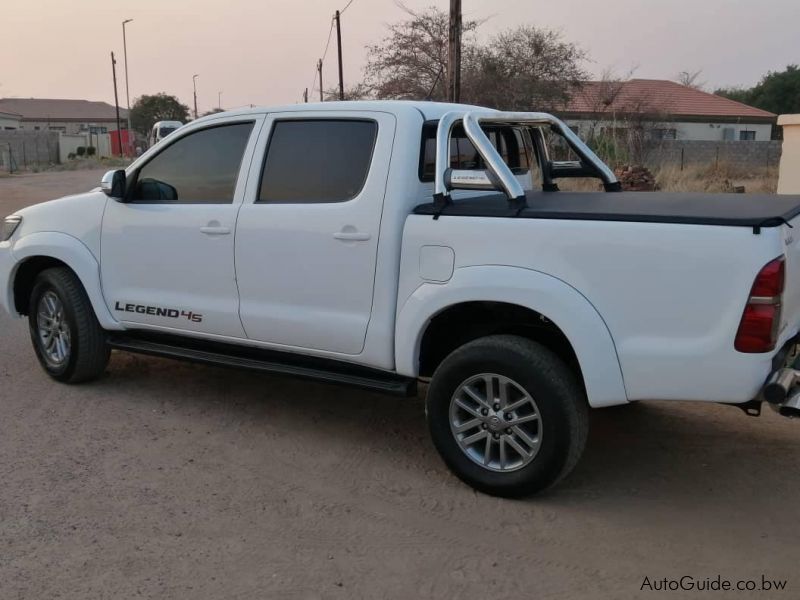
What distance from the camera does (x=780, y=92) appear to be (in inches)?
2235

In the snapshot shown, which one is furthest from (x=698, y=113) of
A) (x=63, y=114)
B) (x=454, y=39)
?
(x=63, y=114)

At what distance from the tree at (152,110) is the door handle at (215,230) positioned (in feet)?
280

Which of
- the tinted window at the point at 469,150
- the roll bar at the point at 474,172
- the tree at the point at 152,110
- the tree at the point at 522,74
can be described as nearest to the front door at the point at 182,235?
the tinted window at the point at 469,150

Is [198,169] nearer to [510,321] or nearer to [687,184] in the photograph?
[510,321]

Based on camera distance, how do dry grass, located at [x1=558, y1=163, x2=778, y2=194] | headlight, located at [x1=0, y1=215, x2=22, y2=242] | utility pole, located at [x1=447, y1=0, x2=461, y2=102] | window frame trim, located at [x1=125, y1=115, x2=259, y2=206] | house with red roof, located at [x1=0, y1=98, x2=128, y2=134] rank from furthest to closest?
house with red roof, located at [x1=0, y1=98, x2=128, y2=134]
dry grass, located at [x1=558, y1=163, x2=778, y2=194]
utility pole, located at [x1=447, y1=0, x2=461, y2=102]
headlight, located at [x1=0, y1=215, x2=22, y2=242]
window frame trim, located at [x1=125, y1=115, x2=259, y2=206]

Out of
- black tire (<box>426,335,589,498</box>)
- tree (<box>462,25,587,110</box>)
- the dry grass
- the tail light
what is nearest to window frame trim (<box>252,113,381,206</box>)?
black tire (<box>426,335,589,498</box>)

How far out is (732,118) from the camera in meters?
46.0

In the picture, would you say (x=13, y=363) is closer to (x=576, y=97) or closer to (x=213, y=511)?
(x=213, y=511)

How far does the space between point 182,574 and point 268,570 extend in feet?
1.17

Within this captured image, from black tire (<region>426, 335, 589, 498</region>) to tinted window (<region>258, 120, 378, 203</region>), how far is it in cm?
116

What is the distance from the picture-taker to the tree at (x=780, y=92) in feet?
183

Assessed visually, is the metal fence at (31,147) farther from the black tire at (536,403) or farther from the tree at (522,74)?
the black tire at (536,403)

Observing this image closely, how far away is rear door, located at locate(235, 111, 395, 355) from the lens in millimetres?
4254

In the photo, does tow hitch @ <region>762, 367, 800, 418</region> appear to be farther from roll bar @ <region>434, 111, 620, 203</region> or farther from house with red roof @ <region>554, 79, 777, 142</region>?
house with red roof @ <region>554, 79, 777, 142</region>
